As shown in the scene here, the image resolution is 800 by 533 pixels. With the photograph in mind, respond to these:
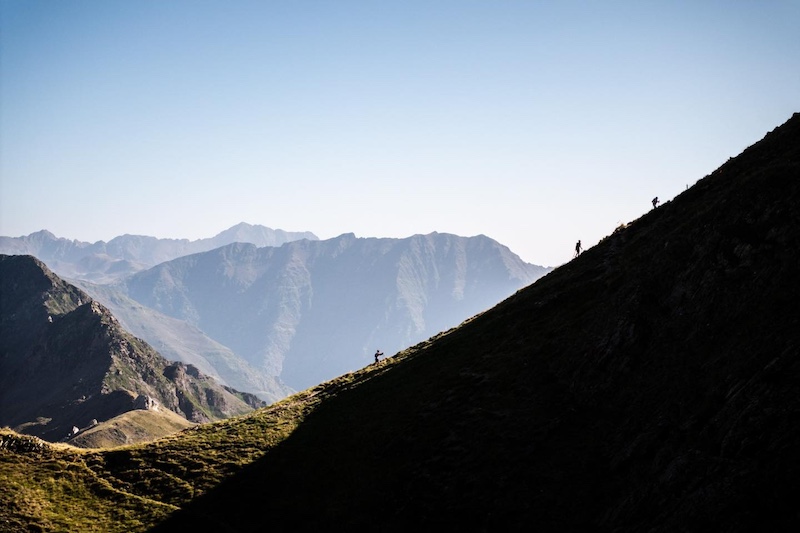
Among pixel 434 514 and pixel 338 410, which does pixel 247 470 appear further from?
pixel 434 514

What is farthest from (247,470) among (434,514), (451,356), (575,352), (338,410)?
(575,352)

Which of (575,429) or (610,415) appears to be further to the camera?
(575,429)

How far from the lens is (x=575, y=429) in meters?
36.3

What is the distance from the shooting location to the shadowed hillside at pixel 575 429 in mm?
25203

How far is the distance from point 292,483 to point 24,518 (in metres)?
20.3

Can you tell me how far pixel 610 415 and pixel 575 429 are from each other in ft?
8.91

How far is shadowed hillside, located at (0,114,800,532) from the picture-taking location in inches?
992

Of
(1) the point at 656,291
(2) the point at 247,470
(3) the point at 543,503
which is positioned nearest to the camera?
(3) the point at 543,503

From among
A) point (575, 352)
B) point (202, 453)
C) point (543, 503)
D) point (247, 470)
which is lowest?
point (543, 503)

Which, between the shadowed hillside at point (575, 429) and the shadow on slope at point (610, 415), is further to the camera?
the shadowed hillside at point (575, 429)

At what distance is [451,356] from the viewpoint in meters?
59.1

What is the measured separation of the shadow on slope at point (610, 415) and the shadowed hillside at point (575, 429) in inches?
5.5

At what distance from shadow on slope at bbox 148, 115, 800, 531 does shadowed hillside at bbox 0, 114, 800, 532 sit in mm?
140

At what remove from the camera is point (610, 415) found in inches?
1403
